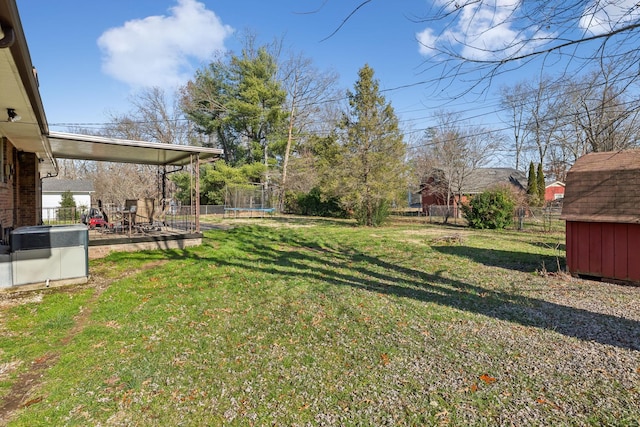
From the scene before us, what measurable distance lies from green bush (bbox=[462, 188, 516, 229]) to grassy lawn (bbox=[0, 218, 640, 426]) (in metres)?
11.3

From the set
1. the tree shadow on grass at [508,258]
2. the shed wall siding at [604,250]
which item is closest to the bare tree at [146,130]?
the tree shadow on grass at [508,258]

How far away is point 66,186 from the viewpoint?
110 feet

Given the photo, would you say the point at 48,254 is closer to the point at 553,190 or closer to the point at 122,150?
the point at 122,150

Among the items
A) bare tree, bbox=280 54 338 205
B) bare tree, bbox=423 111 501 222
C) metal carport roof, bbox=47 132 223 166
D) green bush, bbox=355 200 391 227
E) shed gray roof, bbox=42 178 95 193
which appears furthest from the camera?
shed gray roof, bbox=42 178 95 193

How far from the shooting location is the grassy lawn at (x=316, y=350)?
95.9 inches

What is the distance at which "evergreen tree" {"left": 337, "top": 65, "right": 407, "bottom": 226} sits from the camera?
17.8 m

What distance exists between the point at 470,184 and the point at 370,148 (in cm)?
1289

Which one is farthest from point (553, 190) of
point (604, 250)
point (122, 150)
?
point (122, 150)

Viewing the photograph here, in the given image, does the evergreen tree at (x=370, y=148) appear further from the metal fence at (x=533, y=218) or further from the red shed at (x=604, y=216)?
the red shed at (x=604, y=216)

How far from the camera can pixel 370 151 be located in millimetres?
17953

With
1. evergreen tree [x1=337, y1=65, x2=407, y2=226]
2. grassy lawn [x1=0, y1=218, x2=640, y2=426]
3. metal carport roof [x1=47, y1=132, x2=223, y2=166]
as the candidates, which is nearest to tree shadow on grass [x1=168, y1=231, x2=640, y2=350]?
grassy lawn [x1=0, y1=218, x2=640, y2=426]

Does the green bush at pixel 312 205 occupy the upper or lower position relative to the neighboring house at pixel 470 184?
lower

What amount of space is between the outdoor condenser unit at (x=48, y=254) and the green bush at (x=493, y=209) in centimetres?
1730

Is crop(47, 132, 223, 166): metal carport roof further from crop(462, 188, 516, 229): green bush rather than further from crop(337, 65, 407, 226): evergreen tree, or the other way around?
crop(462, 188, 516, 229): green bush
